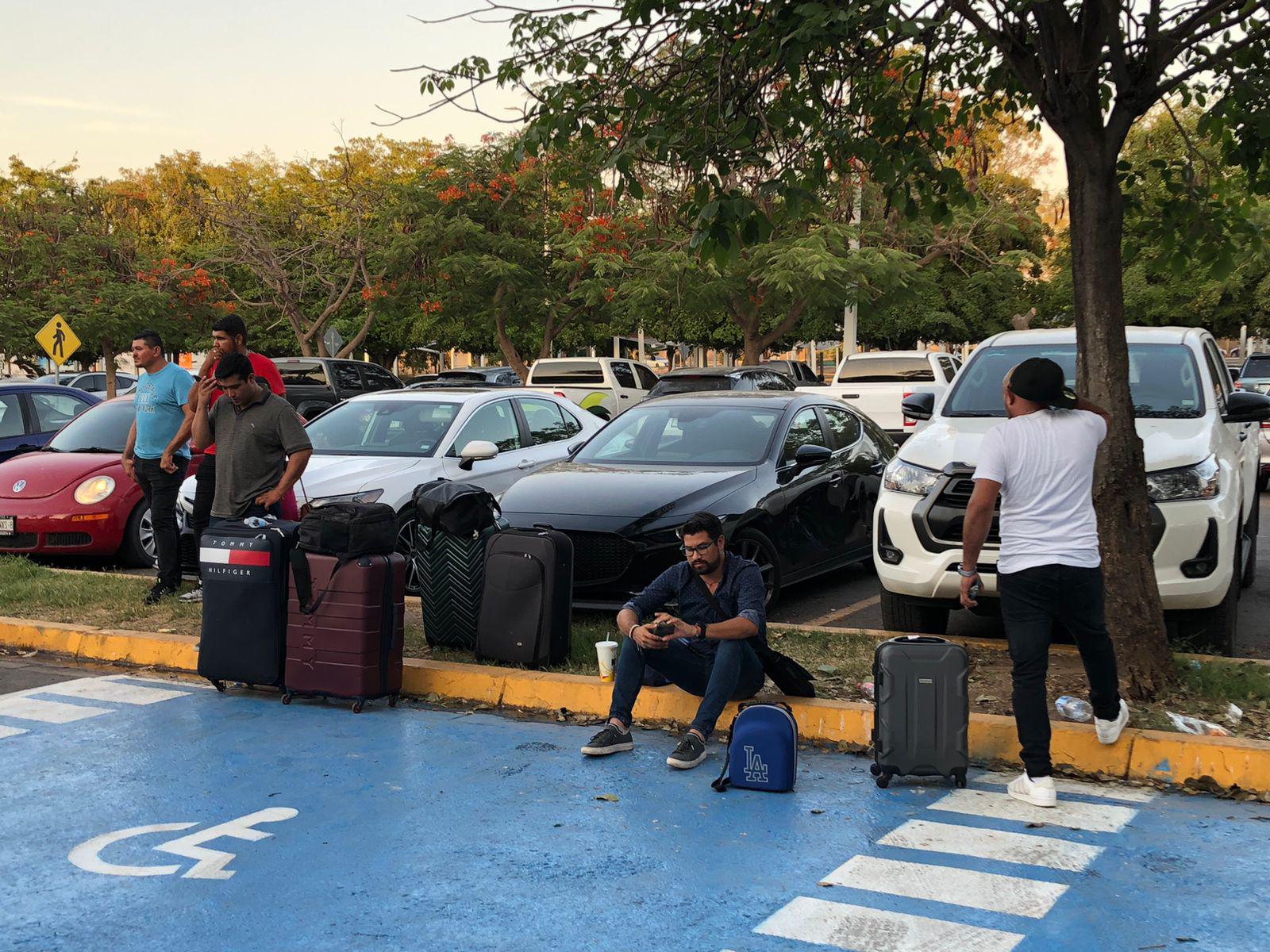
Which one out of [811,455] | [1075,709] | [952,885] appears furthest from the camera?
[811,455]

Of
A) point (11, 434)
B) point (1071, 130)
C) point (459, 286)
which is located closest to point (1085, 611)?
point (1071, 130)

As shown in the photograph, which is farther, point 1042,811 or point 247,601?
point 247,601

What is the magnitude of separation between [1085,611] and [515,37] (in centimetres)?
440

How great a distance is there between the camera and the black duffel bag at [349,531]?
6.68 meters

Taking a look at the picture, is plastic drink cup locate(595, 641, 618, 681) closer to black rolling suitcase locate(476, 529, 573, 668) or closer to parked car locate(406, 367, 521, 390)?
black rolling suitcase locate(476, 529, 573, 668)

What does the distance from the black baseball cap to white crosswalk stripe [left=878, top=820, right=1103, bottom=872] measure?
172 centimetres

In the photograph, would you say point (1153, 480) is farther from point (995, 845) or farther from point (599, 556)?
point (599, 556)

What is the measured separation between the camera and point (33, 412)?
13.2 m

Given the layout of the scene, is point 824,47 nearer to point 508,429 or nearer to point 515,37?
point 515,37

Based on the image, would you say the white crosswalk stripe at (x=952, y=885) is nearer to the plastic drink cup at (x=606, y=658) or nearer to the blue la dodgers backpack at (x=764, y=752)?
the blue la dodgers backpack at (x=764, y=752)

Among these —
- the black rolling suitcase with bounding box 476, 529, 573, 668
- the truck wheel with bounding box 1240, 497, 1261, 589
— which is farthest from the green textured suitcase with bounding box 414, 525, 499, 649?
the truck wheel with bounding box 1240, 497, 1261, 589

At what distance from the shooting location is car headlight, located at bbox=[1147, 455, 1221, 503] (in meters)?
6.96

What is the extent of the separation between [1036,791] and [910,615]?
2.71 meters

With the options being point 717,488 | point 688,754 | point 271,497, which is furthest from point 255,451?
point 688,754
